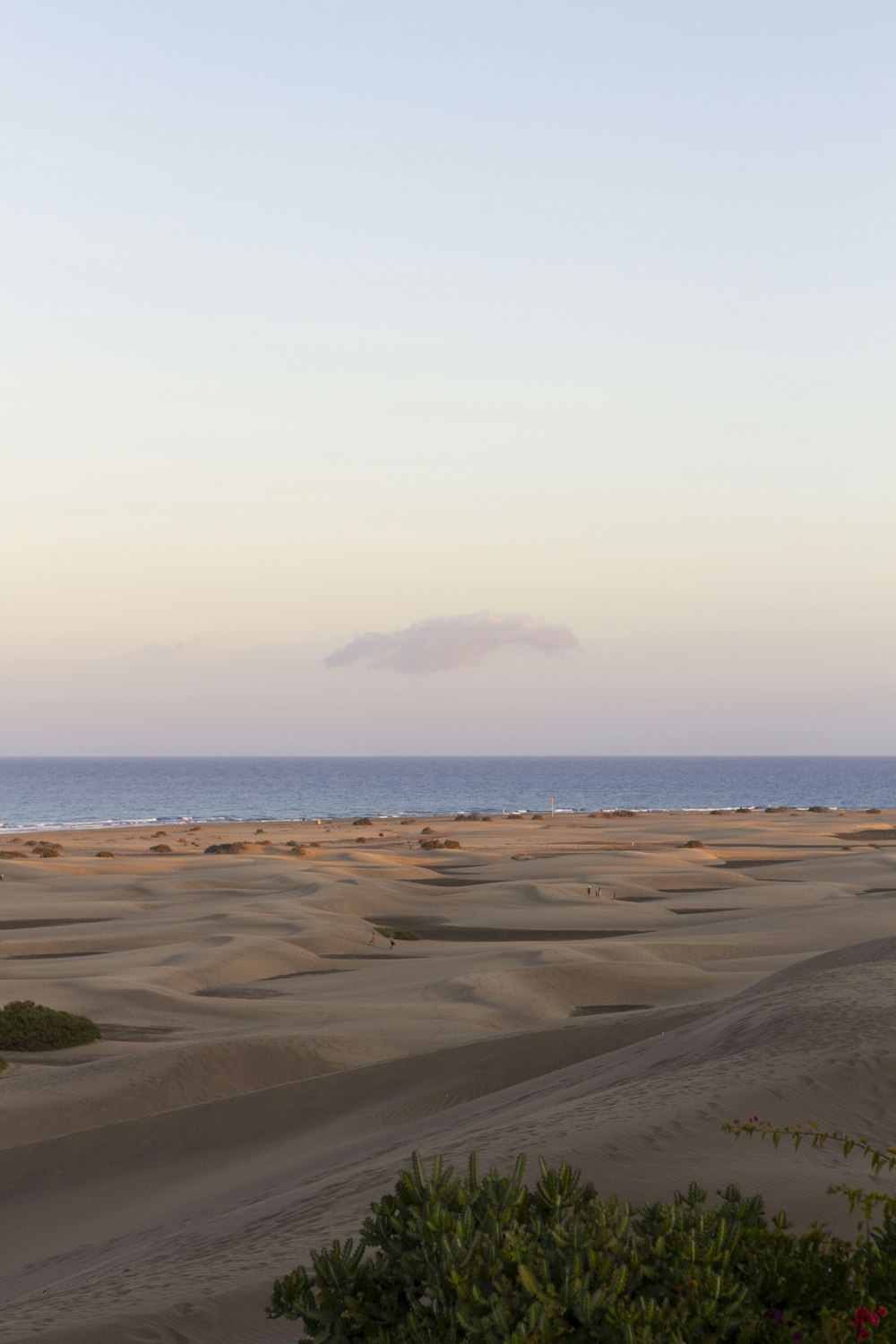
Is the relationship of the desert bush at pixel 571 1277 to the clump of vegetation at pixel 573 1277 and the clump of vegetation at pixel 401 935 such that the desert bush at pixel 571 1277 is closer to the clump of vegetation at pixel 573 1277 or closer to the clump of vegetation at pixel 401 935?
the clump of vegetation at pixel 573 1277

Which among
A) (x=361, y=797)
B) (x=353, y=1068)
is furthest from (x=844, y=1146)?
(x=361, y=797)

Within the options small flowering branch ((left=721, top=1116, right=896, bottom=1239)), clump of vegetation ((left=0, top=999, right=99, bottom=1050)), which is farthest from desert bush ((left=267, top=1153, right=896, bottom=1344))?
clump of vegetation ((left=0, top=999, right=99, bottom=1050))

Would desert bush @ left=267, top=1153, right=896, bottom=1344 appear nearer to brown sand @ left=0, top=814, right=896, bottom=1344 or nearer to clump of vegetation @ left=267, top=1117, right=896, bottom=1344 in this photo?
clump of vegetation @ left=267, top=1117, right=896, bottom=1344

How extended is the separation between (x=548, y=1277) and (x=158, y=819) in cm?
9202

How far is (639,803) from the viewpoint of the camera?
122m

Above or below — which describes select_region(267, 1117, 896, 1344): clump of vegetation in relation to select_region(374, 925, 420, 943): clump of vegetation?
above

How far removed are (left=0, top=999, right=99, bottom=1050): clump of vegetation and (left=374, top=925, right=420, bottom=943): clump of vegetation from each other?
10.4m

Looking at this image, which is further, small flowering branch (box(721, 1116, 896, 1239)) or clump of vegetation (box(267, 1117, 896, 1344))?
small flowering branch (box(721, 1116, 896, 1239))

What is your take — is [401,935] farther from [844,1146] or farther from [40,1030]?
[844,1146]

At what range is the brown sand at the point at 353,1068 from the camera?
614cm

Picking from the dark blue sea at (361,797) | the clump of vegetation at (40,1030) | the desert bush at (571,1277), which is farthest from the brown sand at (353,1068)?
the dark blue sea at (361,797)

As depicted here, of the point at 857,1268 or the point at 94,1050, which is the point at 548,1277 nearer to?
the point at 857,1268

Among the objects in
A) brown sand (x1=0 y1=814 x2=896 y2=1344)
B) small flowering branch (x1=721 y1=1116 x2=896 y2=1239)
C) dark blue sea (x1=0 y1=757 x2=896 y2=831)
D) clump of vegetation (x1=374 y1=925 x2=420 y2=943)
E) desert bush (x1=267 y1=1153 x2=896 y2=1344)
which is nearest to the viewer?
desert bush (x1=267 y1=1153 x2=896 y2=1344)

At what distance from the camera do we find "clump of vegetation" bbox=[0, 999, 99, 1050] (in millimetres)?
14539
